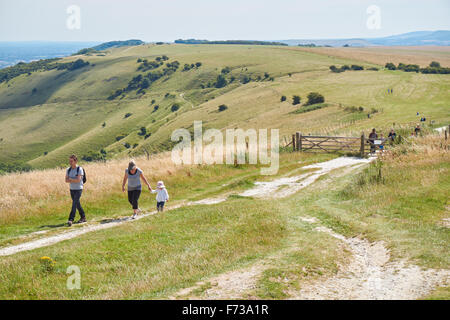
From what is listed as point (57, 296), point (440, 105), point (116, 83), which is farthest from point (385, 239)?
point (116, 83)

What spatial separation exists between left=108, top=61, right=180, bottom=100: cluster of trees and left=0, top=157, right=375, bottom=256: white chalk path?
142 m

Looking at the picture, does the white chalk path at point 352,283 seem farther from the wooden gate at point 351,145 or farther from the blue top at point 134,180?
the wooden gate at point 351,145

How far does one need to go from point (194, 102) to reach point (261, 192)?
115 meters

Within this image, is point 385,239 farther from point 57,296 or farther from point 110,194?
point 110,194

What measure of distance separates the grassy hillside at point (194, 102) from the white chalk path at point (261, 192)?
17.6 meters

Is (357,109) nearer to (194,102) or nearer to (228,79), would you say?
(194,102)

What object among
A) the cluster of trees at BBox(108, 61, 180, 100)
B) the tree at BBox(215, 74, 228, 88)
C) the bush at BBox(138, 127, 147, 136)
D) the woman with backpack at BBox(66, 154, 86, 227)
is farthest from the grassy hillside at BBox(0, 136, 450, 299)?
the cluster of trees at BBox(108, 61, 180, 100)

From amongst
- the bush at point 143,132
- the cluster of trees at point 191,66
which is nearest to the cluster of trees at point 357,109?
the bush at point 143,132

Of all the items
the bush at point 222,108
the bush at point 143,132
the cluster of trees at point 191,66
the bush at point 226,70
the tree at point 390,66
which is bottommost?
the bush at point 143,132

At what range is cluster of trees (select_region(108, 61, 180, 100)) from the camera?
16312 cm

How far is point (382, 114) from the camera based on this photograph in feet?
187

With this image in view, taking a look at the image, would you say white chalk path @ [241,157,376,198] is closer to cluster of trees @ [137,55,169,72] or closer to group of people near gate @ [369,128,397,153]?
group of people near gate @ [369,128,397,153]

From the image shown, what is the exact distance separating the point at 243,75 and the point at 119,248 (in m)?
138

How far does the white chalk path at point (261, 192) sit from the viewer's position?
40.1 ft
